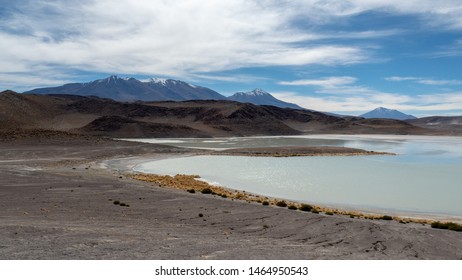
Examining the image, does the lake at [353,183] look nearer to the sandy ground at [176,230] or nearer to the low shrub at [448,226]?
the low shrub at [448,226]

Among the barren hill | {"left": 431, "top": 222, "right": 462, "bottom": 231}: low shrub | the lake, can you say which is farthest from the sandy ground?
the barren hill

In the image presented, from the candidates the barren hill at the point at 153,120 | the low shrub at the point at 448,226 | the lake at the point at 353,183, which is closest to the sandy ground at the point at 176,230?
the low shrub at the point at 448,226

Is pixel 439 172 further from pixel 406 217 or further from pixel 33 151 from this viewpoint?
pixel 33 151

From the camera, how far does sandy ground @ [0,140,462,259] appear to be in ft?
33.7

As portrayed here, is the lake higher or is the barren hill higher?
the barren hill

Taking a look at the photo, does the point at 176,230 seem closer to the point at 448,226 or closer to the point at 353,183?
the point at 448,226

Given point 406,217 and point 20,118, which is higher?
point 20,118

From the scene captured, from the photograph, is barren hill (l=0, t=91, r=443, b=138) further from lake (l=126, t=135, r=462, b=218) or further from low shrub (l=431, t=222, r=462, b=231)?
low shrub (l=431, t=222, r=462, b=231)

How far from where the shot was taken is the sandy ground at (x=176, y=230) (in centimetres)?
1027

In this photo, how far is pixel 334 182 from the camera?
3180cm

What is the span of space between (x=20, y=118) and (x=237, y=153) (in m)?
97.1

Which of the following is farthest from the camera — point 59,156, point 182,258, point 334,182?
point 59,156

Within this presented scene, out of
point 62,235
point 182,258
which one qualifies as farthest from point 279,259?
point 62,235

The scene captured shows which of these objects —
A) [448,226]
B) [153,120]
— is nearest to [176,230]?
[448,226]
